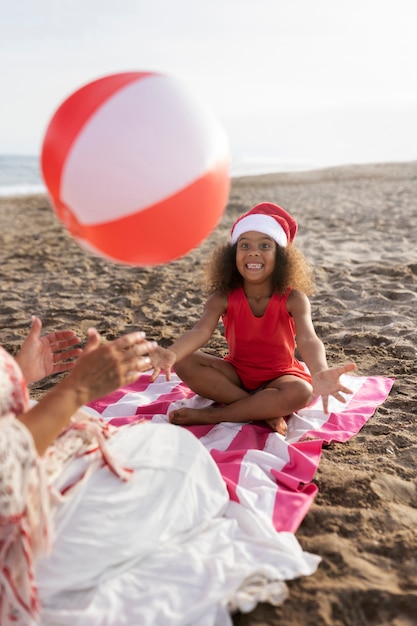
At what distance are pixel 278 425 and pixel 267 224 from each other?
113cm

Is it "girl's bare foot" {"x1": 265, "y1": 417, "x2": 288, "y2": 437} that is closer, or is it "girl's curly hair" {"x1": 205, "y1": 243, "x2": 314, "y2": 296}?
"girl's bare foot" {"x1": 265, "y1": 417, "x2": 288, "y2": 437}

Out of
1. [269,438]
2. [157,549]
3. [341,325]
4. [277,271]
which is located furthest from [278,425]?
[341,325]

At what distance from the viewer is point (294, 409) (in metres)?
3.28

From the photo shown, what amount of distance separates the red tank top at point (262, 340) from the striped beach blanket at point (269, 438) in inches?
11.7

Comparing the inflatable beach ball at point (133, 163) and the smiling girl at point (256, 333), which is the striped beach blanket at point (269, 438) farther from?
the inflatable beach ball at point (133, 163)

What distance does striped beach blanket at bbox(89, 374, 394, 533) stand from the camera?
2516 millimetres

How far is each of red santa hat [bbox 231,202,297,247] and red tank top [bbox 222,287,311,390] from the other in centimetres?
34

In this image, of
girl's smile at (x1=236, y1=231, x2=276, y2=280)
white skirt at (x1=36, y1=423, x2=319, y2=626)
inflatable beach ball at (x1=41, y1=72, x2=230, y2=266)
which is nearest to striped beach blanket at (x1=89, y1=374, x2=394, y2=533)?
white skirt at (x1=36, y1=423, x2=319, y2=626)

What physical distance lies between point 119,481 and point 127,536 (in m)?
0.18

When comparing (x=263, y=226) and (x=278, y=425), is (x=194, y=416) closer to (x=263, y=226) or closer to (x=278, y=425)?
(x=278, y=425)

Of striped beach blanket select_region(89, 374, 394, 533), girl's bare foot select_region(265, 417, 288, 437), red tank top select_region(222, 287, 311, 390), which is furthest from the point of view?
red tank top select_region(222, 287, 311, 390)

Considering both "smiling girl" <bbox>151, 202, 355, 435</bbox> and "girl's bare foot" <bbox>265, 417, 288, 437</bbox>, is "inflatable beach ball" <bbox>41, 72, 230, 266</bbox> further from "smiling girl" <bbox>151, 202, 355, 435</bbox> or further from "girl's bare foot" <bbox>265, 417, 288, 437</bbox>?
"girl's bare foot" <bbox>265, 417, 288, 437</bbox>

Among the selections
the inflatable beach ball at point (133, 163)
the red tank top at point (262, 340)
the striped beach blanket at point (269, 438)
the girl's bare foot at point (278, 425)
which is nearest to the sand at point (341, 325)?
the striped beach blanket at point (269, 438)

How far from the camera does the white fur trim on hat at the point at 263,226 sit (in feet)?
11.1
